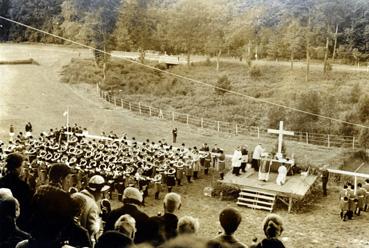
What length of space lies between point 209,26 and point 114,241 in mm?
20253

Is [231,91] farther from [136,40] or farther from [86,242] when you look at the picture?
[86,242]

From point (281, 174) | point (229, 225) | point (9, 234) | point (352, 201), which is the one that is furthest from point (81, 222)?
point (281, 174)

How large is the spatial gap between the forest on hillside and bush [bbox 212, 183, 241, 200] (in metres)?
8.80

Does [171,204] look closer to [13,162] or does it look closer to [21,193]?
[21,193]

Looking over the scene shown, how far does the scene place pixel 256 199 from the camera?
12.9m

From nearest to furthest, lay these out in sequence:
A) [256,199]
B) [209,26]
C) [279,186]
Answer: [256,199] < [279,186] < [209,26]

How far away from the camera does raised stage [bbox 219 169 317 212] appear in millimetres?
12570

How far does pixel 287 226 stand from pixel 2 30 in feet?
46.7

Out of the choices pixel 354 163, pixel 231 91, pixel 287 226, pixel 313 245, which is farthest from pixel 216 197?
pixel 231 91

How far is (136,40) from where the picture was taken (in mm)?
23938

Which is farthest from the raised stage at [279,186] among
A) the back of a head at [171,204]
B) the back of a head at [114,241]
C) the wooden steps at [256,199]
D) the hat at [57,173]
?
the back of a head at [114,241]

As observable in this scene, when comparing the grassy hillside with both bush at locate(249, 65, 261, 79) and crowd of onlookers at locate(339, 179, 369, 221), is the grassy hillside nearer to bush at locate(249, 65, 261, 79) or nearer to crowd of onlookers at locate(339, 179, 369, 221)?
bush at locate(249, 65, 261, 79)

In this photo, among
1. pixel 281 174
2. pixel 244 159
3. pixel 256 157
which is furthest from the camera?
pixel 256 157

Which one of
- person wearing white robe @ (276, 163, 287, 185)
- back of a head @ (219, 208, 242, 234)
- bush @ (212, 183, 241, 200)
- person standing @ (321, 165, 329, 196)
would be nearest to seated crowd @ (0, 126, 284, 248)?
back of a head @ (219, 208, 242, 234)
